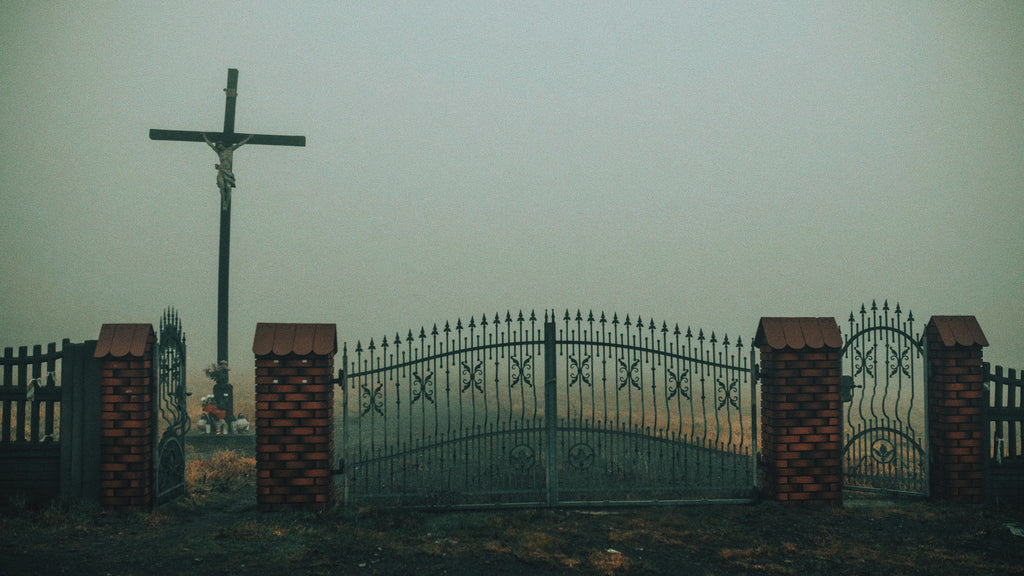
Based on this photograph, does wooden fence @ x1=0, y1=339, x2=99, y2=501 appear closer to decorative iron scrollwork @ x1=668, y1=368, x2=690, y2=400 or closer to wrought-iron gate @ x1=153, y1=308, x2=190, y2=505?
wrought-iron gate @ x1=153, y1=308, x2=190, y2=505

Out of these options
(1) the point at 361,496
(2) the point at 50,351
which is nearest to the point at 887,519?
(1) the point at 361,496

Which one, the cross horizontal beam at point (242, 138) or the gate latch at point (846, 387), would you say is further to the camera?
the cross horizontal beam at point (242, 138)

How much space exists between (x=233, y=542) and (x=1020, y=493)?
8.79 metres

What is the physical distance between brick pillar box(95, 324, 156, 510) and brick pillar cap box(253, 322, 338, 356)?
50.4 inches

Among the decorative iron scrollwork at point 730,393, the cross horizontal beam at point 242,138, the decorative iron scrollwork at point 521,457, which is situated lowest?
the decorative iron scrollwork at point 521,457

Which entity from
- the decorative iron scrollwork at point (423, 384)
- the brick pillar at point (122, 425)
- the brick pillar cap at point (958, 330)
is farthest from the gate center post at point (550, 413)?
the brick pillar cap at point (958, 330)

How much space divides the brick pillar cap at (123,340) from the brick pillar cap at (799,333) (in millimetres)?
6968

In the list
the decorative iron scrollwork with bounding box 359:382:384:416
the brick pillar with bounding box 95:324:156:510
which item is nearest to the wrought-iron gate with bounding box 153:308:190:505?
the brick pillar with bounding box 95:324:156:510

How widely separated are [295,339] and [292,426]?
94cm

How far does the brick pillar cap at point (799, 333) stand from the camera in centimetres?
748

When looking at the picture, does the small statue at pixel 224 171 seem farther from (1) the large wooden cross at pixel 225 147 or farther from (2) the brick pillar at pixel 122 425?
(2) the brick pillar at pixel 122 425

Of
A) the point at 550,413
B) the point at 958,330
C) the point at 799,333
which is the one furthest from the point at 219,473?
the point at 958,330

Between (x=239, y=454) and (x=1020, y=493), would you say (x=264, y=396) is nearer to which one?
(x=239, y=454)

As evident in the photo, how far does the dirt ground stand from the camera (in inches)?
222
